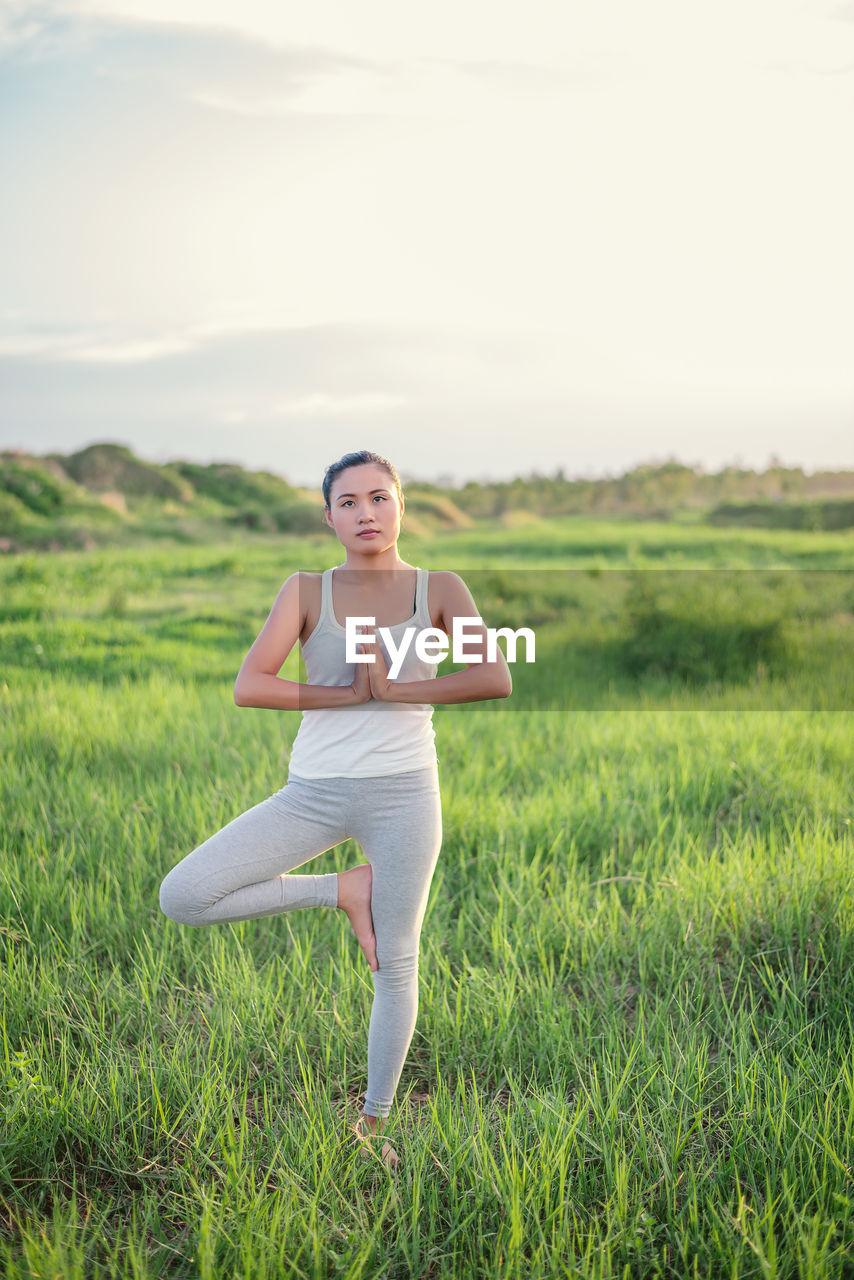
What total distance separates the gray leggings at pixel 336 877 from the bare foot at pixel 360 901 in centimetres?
2

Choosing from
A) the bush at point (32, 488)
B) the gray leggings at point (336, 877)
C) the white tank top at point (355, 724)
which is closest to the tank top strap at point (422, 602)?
the white tank top at point (355, 724)

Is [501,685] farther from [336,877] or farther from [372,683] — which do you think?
[336,877]

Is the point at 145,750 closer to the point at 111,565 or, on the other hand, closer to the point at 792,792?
the point at 792,792

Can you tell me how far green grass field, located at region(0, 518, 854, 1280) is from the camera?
7.28 feet

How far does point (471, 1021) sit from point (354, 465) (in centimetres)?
193

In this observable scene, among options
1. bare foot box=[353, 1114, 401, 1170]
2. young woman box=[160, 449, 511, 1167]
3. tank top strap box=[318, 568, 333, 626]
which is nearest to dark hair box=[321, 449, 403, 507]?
young woman box=[160, 449, 511, 1167]

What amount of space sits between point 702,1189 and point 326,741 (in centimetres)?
157

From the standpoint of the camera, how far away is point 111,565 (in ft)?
44.8

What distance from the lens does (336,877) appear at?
2402mm

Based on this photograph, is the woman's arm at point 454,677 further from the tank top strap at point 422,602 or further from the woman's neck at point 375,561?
the woman's neck at point 375,561

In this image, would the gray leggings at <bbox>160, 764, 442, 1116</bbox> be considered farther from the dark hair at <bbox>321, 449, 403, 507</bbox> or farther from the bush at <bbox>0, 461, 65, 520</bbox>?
the bush at <bbox>0, 461, 65, 520</bbox>

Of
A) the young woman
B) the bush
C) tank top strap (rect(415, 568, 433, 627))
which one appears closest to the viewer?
the young woman

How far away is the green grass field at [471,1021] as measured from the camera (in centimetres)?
222

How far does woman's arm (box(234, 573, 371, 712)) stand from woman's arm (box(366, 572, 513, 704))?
2.4 inches
